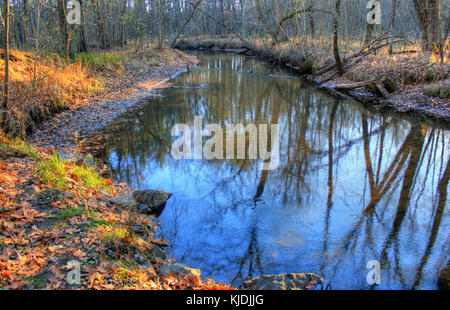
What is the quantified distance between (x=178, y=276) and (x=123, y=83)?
1442cm

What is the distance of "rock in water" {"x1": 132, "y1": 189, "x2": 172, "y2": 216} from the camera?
6286 mm

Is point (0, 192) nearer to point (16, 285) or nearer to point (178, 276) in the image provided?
point (16, 285)

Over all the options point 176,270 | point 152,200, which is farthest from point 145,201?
point 176,270

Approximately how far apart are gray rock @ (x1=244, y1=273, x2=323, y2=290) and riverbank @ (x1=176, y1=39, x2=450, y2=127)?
9.40 meters

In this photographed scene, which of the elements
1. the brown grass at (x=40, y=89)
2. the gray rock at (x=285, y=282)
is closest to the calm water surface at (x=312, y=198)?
the gray rock at (x=285, y=282)

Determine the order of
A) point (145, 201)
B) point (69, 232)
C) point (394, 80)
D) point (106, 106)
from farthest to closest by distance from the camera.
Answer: point (394, 80)
point (106, 106)
point (145, 201)
point (69, 232)

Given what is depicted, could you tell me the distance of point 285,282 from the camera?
13.7 feet

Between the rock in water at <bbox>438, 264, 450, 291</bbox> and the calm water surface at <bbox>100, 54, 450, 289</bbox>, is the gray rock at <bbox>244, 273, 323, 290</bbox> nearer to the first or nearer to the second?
the calm water surface at <bbox>100, 54, 450, 289</bbox>

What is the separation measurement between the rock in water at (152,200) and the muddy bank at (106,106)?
120 inches

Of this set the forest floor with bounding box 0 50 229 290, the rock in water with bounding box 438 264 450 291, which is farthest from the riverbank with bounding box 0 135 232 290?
the rock in water with bounding box 438 264 450 291

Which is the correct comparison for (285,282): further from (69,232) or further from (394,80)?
(394,80)

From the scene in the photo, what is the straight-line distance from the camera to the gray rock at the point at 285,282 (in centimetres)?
411

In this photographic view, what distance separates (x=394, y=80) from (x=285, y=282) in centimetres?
1356

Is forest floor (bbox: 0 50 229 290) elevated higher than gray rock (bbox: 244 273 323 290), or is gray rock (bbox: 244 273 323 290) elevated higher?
forest floor (bbox: 0 50 229 290)
